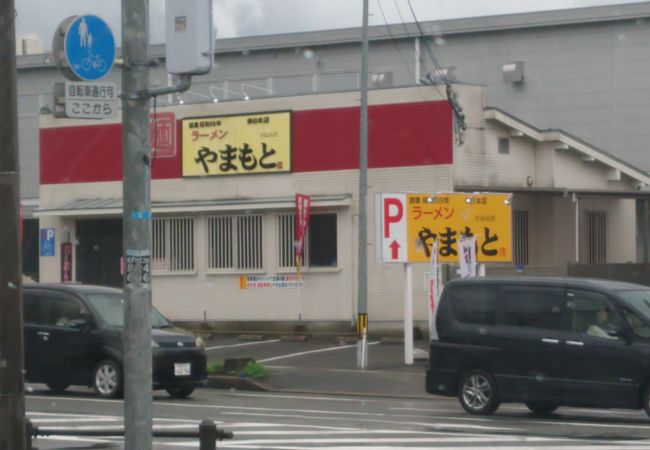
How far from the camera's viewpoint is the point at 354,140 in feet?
105

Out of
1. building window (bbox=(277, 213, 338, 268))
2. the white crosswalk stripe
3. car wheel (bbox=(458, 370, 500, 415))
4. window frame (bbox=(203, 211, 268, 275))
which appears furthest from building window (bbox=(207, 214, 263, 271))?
the white crosswalk stripe

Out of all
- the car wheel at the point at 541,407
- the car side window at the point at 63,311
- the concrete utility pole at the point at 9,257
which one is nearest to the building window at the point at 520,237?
the car wheel at the point at 541,407

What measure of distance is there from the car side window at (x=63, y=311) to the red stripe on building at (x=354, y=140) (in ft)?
40.7

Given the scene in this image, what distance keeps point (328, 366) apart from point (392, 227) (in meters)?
3.35

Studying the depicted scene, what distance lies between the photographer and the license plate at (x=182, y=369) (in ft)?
67.1

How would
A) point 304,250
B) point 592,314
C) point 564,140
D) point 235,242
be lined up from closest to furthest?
point 592,314 → point 564,140 → point 304,250 → point 235,242

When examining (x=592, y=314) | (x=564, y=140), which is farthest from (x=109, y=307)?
(x=564, y=140)

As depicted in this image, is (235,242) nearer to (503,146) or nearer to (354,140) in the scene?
(354,140)

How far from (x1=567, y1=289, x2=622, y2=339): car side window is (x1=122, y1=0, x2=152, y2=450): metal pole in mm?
10606

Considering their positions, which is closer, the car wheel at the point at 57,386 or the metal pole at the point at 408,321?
the car wheel at the point at 57,386

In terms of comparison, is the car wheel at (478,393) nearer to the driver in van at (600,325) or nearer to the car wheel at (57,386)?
the driver in van at (600,325)

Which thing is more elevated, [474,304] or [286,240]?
[286,240]

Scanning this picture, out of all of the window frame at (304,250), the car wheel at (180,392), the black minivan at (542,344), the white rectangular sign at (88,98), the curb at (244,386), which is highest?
the white rectangular sign at (88,98)

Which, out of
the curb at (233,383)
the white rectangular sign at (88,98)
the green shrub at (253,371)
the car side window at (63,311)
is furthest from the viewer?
the green shrub at (253,371)
